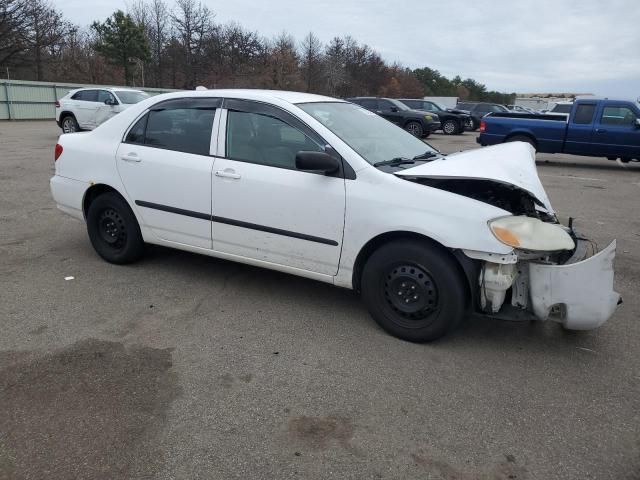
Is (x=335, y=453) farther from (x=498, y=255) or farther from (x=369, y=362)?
(x=498, y=255)

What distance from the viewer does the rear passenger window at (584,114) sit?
45.0 feet

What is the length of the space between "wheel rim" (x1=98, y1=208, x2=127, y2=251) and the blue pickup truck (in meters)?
12.2

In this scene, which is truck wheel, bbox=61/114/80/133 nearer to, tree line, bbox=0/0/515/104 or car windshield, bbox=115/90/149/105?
car windshield, bbox=115/90/149/105

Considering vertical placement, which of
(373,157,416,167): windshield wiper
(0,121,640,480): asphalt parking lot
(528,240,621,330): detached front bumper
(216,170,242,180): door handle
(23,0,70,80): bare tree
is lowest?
(0,121,640,480): asphalt parking lot

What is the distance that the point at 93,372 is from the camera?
3.10m

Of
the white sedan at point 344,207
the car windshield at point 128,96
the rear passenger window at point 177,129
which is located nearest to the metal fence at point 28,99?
the car windshield at point 128,96

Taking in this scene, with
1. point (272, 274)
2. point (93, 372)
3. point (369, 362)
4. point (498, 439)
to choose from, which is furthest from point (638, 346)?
point (93, 372)

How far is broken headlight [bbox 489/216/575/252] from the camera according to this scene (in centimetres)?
311

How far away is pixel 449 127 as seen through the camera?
2533 centimetres

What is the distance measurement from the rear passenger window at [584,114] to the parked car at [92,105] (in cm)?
1284

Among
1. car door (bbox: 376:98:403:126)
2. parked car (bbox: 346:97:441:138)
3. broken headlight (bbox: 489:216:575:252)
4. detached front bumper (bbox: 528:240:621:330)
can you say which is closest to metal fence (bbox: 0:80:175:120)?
parked car (bbox: 346:97:441:138)

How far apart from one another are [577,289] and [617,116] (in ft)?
40.9

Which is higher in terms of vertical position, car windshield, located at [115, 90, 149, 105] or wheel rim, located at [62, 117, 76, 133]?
car windshield, located at [115, 90, 149, 105]

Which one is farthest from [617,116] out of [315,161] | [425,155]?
[315,161]
